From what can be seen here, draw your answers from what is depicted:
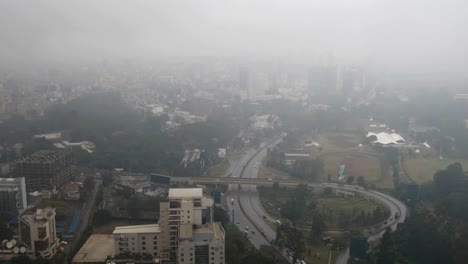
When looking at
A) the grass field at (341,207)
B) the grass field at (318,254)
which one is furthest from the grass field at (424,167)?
the grass field at (318,254)

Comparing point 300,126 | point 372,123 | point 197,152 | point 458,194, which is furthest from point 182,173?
point 372,123

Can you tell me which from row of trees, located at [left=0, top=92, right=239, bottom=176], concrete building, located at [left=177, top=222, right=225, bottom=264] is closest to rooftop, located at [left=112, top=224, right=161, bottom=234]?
concrete building, located at [left=177, top=222, right=225, bottom=264]

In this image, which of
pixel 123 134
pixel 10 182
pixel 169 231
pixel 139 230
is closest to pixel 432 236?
pixel 169 231

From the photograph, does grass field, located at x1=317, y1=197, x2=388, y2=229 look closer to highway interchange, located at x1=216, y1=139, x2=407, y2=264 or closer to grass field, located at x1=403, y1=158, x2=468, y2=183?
highway interchange, located at x1=216, y1=139, x2=407, y2=264

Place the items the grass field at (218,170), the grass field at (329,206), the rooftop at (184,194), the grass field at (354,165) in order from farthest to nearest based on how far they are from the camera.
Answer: the grass field at (218,170)
the grass field at (354,165)
the grass field at (329,206)
the rooftop at (184,194)

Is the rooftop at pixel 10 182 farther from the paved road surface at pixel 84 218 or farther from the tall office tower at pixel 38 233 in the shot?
the tall office tower at pixel 38 233
